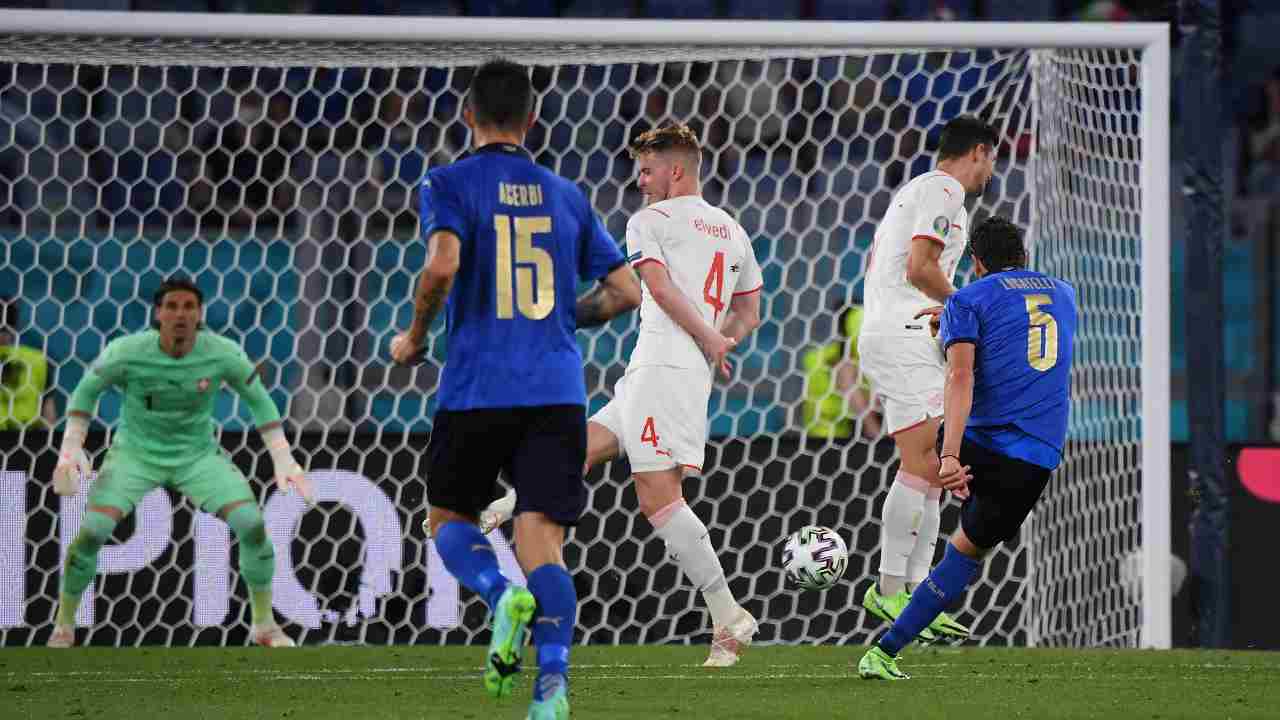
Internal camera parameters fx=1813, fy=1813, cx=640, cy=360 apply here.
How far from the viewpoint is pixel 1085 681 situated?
5.62 meters

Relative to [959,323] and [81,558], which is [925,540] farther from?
[81,558]

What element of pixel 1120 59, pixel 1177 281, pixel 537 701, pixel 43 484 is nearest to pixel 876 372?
pixel 1120 59

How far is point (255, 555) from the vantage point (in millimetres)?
7500

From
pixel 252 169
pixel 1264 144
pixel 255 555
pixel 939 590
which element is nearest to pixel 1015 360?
pixel 939 590

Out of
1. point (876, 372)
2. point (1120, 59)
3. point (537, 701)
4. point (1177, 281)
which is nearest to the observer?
point (537, 701)

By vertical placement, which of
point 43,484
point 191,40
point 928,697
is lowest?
point 928,697

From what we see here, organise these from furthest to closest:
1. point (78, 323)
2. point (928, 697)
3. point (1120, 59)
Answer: point (78, 323), point (1120, 59), point (928, 697)

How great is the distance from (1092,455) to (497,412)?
460 centimetres

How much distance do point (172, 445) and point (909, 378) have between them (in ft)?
10.5

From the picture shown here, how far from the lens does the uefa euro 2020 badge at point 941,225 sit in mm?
6258

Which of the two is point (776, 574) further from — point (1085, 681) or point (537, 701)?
point (537, 701)

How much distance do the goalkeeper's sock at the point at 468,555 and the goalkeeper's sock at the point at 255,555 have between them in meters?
3.52

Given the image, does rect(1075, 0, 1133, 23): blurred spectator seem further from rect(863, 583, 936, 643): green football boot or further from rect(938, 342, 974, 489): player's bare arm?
rect(938, 342, 974, 489): player's bare arm

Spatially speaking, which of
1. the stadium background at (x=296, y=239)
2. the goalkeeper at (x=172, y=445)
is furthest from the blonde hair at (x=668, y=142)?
the stadium background at (x=296, y=239)
